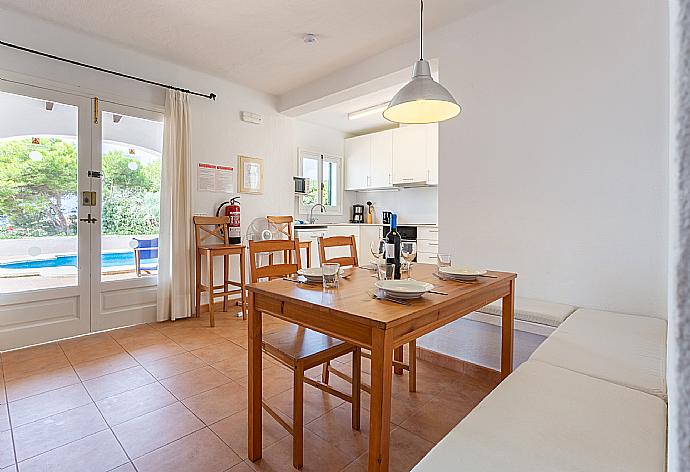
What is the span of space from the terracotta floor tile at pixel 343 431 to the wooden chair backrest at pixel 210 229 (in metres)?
2.57

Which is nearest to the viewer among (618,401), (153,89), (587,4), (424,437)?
(618,401)

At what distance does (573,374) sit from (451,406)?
90 cm

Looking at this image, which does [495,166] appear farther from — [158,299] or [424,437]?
[158,299]

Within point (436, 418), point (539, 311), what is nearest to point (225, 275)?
point (436, 418)

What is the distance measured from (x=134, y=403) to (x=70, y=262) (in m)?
1.72

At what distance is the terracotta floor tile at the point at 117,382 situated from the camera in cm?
229

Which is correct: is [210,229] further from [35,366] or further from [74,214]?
[35,366]

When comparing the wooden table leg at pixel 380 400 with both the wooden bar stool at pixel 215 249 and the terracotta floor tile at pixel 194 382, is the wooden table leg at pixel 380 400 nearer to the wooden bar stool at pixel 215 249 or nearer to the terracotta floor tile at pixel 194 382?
the terracotta floor tile at pixel 194 382

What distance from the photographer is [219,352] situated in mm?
2961

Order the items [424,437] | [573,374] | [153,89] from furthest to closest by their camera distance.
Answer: [153,89] < [424,437] < [573,374]

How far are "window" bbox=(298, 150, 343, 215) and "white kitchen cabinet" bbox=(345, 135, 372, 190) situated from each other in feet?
0.48

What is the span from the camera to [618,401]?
1.26m

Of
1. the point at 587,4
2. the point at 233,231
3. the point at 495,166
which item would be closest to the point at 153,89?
the point at 233,231

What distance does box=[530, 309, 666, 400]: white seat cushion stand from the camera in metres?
1.43
